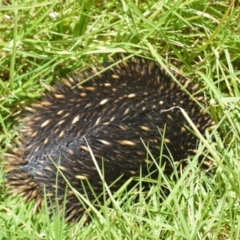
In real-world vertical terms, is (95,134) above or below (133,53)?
below

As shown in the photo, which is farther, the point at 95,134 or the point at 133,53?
the point at 133,53

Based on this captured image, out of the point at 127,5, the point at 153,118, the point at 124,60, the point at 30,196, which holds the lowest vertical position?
the point at 30,196

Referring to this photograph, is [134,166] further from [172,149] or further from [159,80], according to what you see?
[159,80]

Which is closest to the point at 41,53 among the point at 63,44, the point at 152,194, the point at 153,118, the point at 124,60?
the point at 63,44
